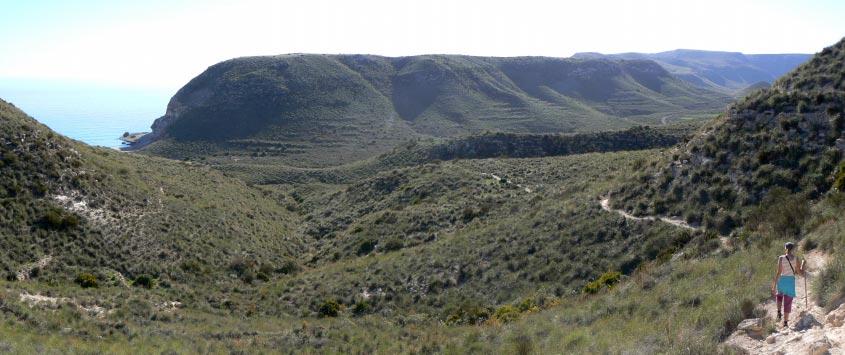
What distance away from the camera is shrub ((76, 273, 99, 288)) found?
58.5ft

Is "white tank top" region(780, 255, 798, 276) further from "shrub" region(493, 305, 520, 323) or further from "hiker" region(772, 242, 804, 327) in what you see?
"shrub" region(493, 305, 520, 323)

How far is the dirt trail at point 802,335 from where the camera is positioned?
6297mm

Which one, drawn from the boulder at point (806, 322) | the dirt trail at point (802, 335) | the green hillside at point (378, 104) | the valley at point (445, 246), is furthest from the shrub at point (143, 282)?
the green hillside at point (378, 104)

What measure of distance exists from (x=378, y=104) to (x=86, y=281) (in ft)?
286

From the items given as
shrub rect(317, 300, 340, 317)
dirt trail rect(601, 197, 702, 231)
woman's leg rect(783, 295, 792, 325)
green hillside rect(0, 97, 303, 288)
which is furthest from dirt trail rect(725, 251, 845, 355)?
green hillside rect(0, 97, 303, 288)

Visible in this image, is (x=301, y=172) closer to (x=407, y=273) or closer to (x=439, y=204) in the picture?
(x=439, y=204)

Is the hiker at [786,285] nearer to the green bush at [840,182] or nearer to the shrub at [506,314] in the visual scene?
the shrub at [506,314]

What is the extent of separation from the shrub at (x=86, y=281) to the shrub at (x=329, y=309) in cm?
804

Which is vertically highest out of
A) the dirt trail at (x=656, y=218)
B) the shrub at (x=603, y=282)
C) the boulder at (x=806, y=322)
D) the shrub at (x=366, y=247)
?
the boulder at (x=806, y=322)

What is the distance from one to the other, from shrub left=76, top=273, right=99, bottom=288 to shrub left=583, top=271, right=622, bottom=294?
16.9 meters

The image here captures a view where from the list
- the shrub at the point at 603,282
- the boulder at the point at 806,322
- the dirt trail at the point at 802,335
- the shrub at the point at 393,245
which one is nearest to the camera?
the dirt trail at the point at 802,335

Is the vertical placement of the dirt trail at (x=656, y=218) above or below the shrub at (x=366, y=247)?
above

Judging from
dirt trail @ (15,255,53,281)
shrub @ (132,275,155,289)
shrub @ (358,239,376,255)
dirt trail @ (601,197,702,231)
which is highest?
dirt trail @ (601,197,702,231)

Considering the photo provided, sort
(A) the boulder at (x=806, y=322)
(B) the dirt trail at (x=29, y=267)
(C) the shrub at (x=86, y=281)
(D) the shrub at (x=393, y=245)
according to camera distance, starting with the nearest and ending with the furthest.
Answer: (A) the boulder at (x=806, y=322) < (B) the dirt trail at (x=29, y=267) < (C) the shrub at (x=86, y=281) < (D) the shrub at (x=393, y=245)
